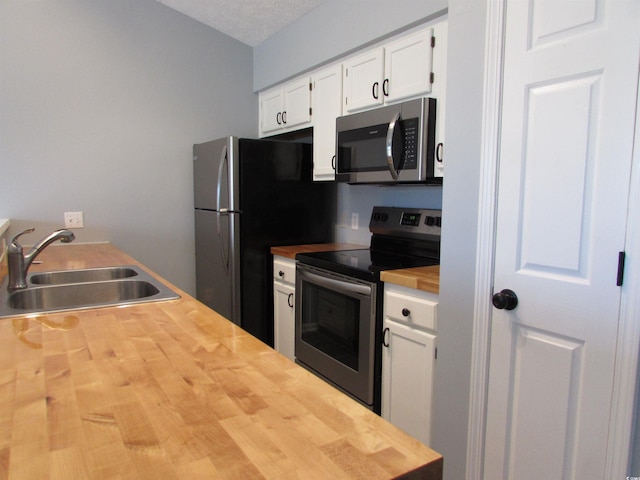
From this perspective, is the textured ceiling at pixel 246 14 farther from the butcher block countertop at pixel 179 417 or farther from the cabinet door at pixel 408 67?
the butcher block countertop at pixel 179 417

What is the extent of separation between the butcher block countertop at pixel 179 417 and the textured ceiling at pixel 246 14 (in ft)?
8.18

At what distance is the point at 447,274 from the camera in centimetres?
162

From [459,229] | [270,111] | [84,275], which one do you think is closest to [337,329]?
[459,229]

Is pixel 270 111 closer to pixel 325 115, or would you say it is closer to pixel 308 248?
pixel 325 115

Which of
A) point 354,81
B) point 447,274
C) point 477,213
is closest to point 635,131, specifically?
point 477,213

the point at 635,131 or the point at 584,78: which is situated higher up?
the point at 584,78

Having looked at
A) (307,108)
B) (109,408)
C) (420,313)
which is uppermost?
(307,108)

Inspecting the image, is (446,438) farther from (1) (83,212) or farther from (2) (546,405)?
(1) (83,212)

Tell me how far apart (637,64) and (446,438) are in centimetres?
134

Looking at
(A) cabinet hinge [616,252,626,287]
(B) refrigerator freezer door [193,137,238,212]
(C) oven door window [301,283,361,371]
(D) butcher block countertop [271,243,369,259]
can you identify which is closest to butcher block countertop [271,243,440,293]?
(C) oven door window [301,283,361,371]

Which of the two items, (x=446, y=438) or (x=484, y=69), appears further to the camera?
(x=446, y=438)

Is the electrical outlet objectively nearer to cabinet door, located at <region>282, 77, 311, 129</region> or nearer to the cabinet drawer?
the cabinet drawer

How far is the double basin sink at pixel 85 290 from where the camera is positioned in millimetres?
1590

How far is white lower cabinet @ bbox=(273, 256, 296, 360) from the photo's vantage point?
2.73 m
